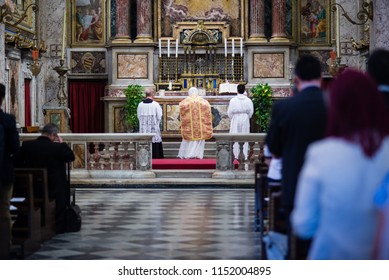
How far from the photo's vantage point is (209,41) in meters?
25.5

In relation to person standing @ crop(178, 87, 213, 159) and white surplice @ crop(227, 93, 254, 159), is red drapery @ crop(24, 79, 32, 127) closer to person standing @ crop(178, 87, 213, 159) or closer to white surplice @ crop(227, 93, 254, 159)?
person standing @ crop(178, 87, 213, 159)

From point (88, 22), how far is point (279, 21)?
18.2 feet

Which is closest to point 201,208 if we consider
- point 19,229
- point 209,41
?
point 19,229

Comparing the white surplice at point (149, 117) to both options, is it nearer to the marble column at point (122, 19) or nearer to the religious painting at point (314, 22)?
the marble column at point (122, 19)

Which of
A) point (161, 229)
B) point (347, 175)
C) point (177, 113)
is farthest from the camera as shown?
point (177, 113)

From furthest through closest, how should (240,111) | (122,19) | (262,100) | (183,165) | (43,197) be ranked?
1. (122,19)
2. (262,100)
3. (240,111)
4. (183,165)
5. (43,197)

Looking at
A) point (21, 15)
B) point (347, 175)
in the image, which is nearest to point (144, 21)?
point (21, 15)

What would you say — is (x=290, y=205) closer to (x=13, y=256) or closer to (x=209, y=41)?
(x=13, y=256)

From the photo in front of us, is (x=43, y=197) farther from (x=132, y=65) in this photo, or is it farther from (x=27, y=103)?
(x=132, y=65)

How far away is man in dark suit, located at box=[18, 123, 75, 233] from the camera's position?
1081 centimetres

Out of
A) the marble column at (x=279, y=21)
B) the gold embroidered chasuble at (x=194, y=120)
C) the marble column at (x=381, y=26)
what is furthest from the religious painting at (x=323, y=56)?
the marble column at (x=381, y=26)

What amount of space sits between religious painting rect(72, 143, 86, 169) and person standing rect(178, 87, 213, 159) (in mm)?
3330

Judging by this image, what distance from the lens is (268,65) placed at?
83.1ft

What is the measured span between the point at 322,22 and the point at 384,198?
23.1m
